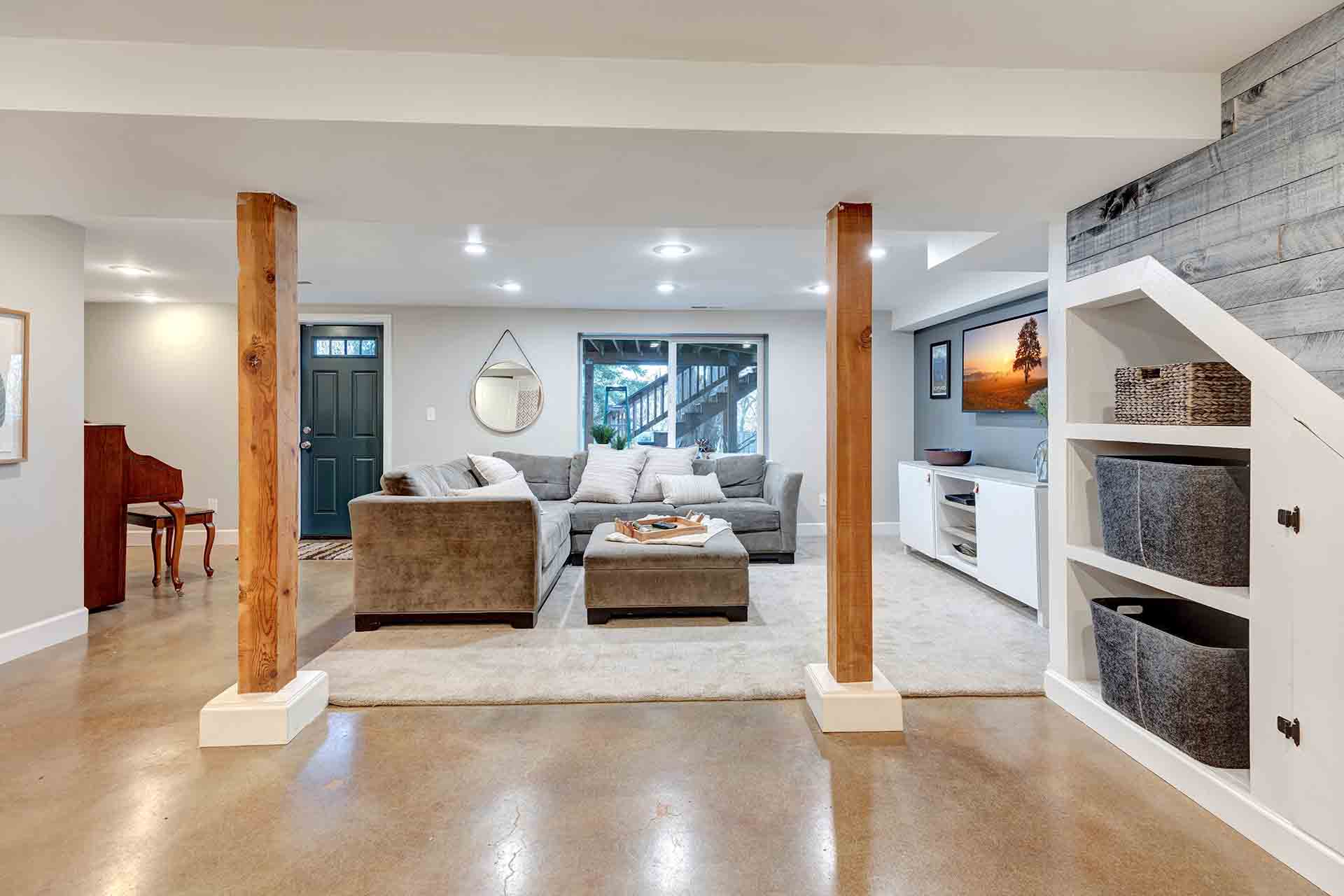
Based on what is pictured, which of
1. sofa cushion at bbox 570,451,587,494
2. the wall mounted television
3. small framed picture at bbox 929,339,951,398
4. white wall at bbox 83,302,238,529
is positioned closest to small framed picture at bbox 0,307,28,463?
white wall at bbox 83,302,238,529

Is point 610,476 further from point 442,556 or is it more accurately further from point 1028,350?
point 1028,350

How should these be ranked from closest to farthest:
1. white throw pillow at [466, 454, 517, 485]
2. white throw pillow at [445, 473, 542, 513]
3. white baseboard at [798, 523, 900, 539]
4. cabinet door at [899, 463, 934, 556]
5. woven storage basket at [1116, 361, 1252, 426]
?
woven storage basket at [1116, 361, 1252, 426] < white throw pillow at [445, 473, 542, 513] < cabinet door at [899, 463, 934, 556] < white throw pillow at [466, 454, 517, 485] < white baseboard at [798, 523, 900, 539]

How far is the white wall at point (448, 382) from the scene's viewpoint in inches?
232

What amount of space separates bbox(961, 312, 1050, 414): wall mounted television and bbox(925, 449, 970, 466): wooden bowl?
Result: 1.25 feet

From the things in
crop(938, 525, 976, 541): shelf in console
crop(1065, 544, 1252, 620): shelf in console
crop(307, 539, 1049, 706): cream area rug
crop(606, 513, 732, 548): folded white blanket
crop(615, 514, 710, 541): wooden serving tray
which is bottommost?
crop(307, 539, 1049, 706): cream area rug

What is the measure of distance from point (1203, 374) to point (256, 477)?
3.01m

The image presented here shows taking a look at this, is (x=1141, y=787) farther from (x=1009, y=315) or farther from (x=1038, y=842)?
(x=1009, y=315)

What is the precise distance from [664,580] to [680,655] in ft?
1.86

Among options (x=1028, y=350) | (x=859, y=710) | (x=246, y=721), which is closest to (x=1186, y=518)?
(x=859, y=710)

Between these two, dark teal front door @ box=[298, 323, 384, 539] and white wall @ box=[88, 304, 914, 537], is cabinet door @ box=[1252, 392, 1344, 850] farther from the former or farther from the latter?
dark teal front door @ box=[298, 323, 384, 539]

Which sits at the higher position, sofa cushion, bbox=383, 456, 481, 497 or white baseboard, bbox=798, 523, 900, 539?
sofa cushion, bbox=383, 456, 481, 497

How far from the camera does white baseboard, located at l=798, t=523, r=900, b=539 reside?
20.8 ft

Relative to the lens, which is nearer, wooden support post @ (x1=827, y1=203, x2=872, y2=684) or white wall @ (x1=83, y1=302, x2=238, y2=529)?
wooden support post @ (x1=827, y1=203, x2=872, y2=684)

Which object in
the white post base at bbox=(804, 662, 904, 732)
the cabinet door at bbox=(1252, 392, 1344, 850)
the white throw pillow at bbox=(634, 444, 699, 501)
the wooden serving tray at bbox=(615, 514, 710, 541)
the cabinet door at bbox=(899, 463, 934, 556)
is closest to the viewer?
the cabinet door at bbox=(1252, 392, 1344, 850)
